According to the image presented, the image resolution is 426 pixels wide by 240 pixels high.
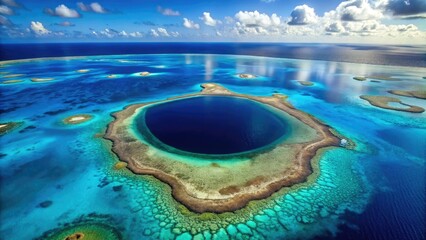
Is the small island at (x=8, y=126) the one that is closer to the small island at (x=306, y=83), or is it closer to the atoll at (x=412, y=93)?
the small island at (x=306, y=83)

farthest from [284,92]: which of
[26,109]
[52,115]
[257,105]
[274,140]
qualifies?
[26,109]

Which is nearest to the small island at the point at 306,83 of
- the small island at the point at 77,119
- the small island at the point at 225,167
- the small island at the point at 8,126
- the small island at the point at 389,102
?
the small island at the point at 389,102

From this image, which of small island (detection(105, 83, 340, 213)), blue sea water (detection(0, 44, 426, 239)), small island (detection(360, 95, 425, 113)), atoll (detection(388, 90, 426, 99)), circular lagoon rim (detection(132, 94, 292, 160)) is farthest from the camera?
atoll (detection(388, 90, 426, 99))

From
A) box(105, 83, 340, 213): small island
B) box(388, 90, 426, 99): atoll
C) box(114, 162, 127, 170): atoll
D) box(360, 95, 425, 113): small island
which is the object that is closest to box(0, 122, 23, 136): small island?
box(105, 83, 340, 213): small island

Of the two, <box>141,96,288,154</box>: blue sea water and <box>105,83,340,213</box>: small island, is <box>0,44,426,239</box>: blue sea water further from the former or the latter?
<box>141,96,288,154</box>: blue sea water

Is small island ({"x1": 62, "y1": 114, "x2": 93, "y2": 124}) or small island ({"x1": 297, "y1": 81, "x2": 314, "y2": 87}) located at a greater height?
small island ({"x1": 62, "y1": 114, "x2": 93, "y2": 124})

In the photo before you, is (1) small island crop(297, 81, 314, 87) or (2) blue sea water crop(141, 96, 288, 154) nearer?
(2) blue sea water crop(141, 96, 288, 154)

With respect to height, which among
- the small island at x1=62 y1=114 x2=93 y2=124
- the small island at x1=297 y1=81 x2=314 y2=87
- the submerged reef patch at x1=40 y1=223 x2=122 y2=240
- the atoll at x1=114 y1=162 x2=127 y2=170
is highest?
the small island at x1=62 y1=114 x2=93 y2=124
